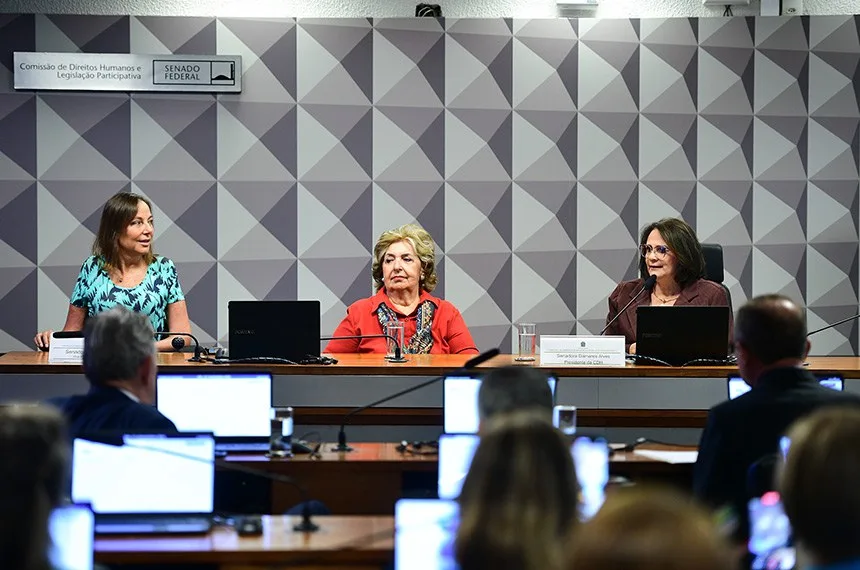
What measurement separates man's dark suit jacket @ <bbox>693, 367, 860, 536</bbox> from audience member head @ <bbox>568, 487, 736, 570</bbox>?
6.97 ft

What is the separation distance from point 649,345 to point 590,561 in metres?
3.93

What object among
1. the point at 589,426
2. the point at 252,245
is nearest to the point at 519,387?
the point at 589,426

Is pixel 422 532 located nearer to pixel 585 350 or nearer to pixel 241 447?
pixel 241 447

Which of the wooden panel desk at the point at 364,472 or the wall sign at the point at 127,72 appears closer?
the wooden panel desk at the point at 364,472

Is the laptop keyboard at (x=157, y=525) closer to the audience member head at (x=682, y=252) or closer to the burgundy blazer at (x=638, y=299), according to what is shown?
the burgundy blazer at (x=638, y=299)

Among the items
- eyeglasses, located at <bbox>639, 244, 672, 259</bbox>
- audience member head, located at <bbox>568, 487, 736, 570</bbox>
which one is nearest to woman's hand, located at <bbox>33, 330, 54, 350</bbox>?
eyeglasses, located at <bbox>639, 244, 672, 259</bbox>

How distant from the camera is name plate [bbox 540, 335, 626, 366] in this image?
4.92 meters

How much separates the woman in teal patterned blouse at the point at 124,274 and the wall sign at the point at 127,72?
59.6 inches

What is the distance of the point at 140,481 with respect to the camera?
313 cm

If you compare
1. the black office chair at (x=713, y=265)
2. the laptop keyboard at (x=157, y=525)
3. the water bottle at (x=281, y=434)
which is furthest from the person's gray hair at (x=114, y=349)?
the black office chair at (x=713, y=265)

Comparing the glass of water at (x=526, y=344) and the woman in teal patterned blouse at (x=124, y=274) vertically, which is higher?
the woman in teal patterned blouse at (x=124, y=274)

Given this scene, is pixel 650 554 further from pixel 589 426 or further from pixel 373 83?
pixel 373 83

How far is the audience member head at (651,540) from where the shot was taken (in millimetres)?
1122

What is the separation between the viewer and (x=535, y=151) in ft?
23.4
